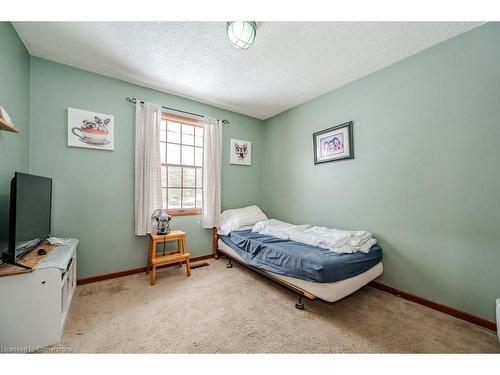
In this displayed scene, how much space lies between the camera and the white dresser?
50.8 inches

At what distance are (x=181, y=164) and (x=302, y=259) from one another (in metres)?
2.28

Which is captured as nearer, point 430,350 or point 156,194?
point 430,350

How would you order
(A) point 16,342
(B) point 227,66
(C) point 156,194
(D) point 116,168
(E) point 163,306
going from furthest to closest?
(C) point 156,194, (D) point 116,168, (B) point 227,66, (E) point 163,306, (A) point 16,342

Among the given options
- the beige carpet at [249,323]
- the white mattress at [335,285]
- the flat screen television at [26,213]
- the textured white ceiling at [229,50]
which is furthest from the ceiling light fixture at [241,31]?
the beige carpet at [249,323]

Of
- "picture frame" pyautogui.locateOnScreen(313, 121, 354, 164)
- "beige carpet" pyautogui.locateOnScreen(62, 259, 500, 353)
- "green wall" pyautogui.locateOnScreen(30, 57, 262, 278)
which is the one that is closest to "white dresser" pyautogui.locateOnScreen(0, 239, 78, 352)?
"beige carpet" pyautogui.locateOnScreen(62, 259, 500, 353)

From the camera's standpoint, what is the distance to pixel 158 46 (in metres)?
1.97

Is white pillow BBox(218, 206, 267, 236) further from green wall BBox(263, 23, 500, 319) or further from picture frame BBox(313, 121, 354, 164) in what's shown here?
picture frame BBox(313, 121, 354, 164)

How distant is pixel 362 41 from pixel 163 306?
3221 millimetres

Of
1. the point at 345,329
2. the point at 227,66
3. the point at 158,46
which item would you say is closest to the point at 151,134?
the point at 158,46

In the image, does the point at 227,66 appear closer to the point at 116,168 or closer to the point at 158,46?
the point at 158,46

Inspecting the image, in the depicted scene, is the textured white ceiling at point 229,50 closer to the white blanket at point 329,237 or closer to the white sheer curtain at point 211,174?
the white sheer curtain at point 211,174

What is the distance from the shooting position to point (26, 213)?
1.48 metres

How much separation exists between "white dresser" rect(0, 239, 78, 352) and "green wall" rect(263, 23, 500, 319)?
116 inches
